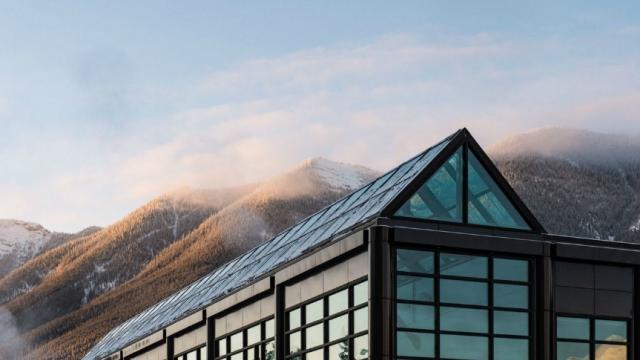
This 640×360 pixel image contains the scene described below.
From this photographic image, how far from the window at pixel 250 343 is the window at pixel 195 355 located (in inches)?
67.1

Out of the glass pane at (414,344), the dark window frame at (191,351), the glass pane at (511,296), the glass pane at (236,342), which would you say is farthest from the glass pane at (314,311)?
the dark window frame at (191,351)

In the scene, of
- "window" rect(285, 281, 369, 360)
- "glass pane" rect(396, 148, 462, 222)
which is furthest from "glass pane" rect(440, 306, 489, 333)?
"glass pane" rect(396, 148, 462, 222)

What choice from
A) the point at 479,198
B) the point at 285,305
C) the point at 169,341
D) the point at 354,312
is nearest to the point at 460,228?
the point at 479,198

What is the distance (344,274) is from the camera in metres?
37.3

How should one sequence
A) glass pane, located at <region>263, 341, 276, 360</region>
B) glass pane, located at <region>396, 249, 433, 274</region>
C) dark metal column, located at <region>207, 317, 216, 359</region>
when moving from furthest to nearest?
dark metal column, located at <region>207, 317, 216, 359</region> < glass pane, located at <region>263, 341, 276, 360</region> < glass pane, located at <region>396, 249, 433, 274</region>

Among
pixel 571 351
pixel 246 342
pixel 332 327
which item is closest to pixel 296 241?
pixel 246 342

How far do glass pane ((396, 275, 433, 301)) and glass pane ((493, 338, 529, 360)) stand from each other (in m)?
2.46

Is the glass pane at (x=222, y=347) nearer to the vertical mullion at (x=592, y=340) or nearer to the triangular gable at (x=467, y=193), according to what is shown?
the triangular gable at (x=467, y=193)

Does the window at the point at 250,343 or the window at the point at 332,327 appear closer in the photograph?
the window at the point at 332,327

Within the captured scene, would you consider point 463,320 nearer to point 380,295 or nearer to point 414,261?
point 414,261

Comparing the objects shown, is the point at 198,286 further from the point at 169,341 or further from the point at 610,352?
the point at 610,352

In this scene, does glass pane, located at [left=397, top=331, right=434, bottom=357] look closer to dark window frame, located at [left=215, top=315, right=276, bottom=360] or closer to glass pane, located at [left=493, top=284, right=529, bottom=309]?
glass pane, located at [left=493, top=284, right=529, bottom=309]

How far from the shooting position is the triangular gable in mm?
37188

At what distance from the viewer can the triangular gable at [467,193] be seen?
37.2 metres
